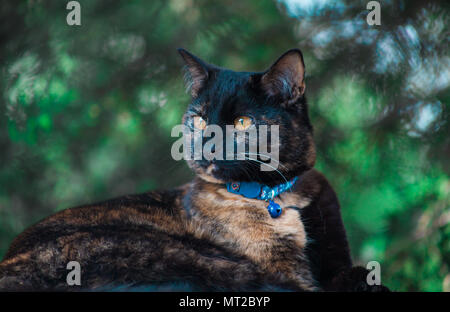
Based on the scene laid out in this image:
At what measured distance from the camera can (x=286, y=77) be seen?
1450 millimetres

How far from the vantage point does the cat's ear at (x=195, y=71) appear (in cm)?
158

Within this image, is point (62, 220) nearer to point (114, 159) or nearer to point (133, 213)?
point (133, 213)

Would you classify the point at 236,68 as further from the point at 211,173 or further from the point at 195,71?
the point at 211,173

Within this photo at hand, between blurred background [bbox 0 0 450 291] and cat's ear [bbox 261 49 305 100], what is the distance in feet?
1.94

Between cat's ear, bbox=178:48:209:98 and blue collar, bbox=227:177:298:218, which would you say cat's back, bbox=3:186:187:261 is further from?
cat's ear, bbox=178:48:209:98

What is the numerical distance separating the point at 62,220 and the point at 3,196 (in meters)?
1.00

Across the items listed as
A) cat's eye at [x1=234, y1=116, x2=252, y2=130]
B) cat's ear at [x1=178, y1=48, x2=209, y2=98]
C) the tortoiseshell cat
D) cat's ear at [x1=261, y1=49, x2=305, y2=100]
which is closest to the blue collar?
the tortoiseshell cat

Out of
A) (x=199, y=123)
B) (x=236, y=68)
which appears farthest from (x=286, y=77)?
(x=236, y=68)

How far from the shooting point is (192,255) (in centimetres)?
126

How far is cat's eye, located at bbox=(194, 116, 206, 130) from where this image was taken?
150 centimetres

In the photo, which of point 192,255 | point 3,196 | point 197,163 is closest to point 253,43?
point 197,163

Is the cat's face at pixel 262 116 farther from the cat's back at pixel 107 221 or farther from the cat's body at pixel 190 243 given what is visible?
the cat's back at pixel 107 221

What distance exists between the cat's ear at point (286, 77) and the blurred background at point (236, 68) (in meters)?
0.59

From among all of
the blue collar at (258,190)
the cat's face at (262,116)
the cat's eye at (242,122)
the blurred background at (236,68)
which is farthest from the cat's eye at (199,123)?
the blurred background at (236,68)
